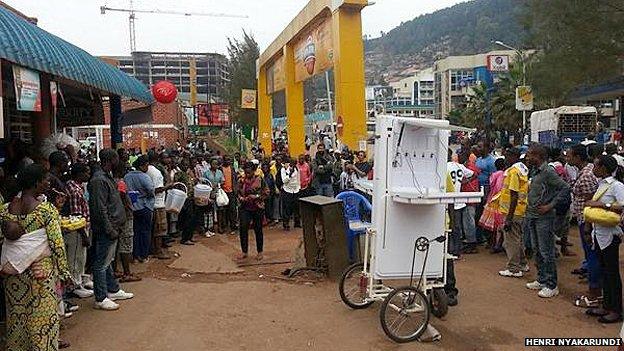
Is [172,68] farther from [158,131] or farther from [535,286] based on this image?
[535,286]

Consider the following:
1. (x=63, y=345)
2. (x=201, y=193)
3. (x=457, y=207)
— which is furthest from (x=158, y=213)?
(x=457, y=207)

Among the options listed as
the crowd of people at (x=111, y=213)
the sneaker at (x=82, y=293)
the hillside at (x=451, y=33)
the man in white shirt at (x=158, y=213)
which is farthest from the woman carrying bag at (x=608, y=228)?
the hillside at (x=451, y=33)

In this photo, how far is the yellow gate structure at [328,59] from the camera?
15070 millimetres

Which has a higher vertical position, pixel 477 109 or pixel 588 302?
pixel 477 109

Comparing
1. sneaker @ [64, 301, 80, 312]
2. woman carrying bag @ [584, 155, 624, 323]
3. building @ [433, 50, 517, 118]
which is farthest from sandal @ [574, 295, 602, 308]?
building @ [433, 50, 517, 118]

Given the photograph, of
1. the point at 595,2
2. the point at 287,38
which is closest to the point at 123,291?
the point at 595,2

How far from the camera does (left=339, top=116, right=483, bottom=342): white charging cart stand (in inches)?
215

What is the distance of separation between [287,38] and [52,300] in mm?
19757

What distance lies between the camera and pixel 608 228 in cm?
570

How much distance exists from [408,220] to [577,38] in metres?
13.9

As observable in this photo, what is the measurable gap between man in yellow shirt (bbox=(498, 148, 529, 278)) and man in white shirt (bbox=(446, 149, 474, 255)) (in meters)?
0.63

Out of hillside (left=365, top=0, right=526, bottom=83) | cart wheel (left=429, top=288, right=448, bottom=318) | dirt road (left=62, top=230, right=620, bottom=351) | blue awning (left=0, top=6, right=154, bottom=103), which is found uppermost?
hillside (left=365, top=0, right=526, bottom=83)

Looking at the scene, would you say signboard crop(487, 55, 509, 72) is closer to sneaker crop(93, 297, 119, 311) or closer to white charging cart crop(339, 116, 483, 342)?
white charging cart crop(339, 116, 483, 342)

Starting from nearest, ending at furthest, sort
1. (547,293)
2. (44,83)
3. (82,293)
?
(547,293), (82,293), (44,83)
